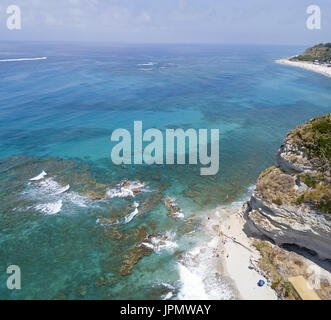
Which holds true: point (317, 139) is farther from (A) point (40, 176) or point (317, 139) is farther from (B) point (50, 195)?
(A) point (40, 176)

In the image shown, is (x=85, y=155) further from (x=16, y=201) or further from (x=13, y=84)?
(x=13, y=84)

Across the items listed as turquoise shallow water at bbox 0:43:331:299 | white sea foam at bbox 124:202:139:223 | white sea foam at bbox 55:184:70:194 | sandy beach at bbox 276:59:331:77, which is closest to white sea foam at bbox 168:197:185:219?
turquoise shallow water at bbox 0:43:331:299

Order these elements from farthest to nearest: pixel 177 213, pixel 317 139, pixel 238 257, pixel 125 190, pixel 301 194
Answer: pixel 125 190 → pixel 177 213 → pixel 238 257 → pixel 317 139 → pixel 301 194

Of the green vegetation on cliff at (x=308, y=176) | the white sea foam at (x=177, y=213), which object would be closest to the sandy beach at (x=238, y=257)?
the white sea foam at (x=177, y=213)

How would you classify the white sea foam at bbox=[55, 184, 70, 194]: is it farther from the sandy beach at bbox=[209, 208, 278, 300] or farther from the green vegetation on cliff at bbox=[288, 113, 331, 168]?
the green vegetation on cliff at bbox=[288, 113, 331, 168]

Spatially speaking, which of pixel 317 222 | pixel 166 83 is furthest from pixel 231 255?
pixel 166 83

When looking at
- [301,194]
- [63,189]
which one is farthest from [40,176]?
[301,194]
